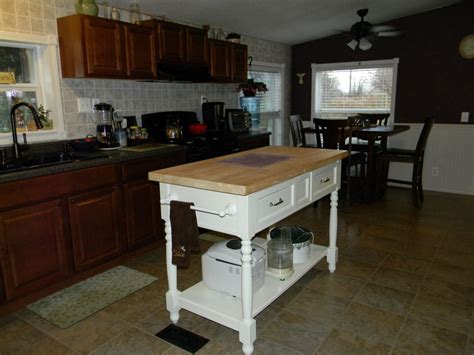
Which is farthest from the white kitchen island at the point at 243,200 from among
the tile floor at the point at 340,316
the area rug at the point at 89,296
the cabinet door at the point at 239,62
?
the cabinet door at the point at 239,62

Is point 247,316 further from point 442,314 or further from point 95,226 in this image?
point 95,226

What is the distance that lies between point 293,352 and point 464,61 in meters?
4.61

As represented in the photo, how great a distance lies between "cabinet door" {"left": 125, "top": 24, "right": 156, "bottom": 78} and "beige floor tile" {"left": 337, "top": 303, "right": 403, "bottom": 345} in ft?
8.20

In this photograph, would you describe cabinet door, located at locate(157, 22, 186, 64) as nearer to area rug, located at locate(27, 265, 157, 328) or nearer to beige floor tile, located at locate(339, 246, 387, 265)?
area rug, located at locate(27, 265, 157, 328)

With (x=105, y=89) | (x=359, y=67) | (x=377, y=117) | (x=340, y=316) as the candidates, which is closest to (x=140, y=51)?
(x=105, y=89)

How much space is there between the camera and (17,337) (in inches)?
84.4

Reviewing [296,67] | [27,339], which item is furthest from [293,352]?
[296,67]

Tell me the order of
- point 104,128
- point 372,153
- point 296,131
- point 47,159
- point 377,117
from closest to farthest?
point 47,159
point 104,128
point 372,153
point 296,131
point 377,117

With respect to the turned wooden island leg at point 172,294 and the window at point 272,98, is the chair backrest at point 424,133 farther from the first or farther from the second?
the turned wooden island leg at point 172,294

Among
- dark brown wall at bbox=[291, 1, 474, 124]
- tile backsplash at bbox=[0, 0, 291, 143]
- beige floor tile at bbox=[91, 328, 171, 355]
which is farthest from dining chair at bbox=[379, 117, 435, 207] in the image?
beige floor tile at bbox=[91, 328, 171, 355]

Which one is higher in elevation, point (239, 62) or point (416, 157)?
point (239, 62)

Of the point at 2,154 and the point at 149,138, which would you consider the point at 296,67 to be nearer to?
the point at 149,138

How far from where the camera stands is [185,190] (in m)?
1.98

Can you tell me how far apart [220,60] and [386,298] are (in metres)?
2.96
